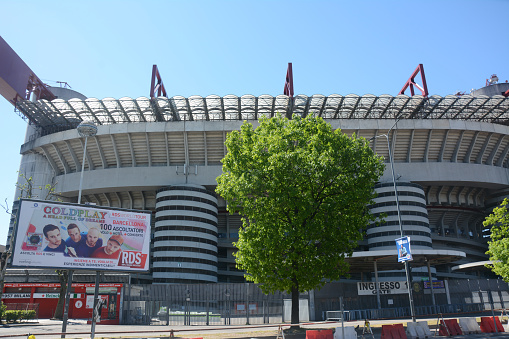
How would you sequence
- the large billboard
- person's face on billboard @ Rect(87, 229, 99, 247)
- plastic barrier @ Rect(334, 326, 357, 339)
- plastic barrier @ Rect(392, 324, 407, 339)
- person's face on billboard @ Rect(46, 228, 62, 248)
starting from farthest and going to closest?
person's face on billboard @ Rect(87, 229, 99, 247)
person's face on billboard @ Rect(46, 228, 62, 248)
the large billboard
plastic barrier @ Rect(392, 324, 407, 339)
plastic barrier @ Rect(334, 326, 357, 339)

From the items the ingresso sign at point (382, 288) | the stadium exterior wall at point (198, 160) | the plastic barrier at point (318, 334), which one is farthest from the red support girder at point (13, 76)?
the plastic barrier at point (318, 334)

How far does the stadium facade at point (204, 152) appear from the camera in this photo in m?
59.3

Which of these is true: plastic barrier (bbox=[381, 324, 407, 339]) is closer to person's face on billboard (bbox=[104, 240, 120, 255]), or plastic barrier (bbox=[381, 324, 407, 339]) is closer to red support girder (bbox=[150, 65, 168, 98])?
person's face on billboard (bbox=[104, 240, 120, 255])

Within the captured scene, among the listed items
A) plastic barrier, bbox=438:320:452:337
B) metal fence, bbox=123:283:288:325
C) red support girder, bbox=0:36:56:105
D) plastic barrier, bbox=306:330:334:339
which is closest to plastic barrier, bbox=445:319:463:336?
plastic barrier, bbox=438:320:452:337

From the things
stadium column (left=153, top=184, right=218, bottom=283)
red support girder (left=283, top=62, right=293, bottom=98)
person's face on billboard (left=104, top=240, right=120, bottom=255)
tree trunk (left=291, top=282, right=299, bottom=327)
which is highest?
red support girder (left=283, top=62, right=293, bottom=98)

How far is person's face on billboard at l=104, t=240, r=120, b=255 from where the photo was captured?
820 inches

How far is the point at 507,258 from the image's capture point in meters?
29.4

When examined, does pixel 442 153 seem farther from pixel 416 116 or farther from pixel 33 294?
pixel 33 294

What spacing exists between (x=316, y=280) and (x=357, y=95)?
4179 centimetres

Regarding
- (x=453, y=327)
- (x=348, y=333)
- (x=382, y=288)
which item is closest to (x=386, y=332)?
(x=348, y=333)

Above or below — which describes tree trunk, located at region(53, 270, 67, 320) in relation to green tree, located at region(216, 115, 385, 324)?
below

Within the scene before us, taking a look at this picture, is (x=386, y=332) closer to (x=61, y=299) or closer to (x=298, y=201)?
(x=298, y=201)

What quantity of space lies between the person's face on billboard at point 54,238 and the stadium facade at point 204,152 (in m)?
39.4

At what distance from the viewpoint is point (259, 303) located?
33.9m
